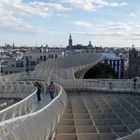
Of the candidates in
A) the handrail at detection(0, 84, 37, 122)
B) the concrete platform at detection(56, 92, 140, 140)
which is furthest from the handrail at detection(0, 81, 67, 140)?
the concrete platform at detection(56, 92, 140, 140)

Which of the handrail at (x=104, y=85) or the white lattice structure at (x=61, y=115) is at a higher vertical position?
the white lattice structure at (x=61, y=115)

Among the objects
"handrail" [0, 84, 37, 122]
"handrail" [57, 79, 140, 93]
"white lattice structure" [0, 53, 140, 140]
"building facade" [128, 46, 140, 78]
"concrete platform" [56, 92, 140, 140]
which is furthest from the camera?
"building facade" [128, 46, 140, 78]

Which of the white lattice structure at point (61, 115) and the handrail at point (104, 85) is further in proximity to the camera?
the handrail at point (104, 85)

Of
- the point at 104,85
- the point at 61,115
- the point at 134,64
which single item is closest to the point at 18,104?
the point at 61,115

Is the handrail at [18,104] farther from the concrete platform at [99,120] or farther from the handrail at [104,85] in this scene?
the handrail at [104,85]

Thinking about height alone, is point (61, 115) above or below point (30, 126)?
below

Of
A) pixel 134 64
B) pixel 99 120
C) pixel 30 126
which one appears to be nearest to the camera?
pixel 30 126

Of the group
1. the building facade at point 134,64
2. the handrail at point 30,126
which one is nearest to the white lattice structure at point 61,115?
the handrail at point 30,126

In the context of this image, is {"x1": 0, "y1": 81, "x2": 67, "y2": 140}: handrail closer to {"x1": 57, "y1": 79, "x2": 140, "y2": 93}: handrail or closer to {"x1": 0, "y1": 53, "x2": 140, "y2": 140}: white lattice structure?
{"x1": 0, "y1": 53, "x2": 140, "y2": 140}: white lattice structure

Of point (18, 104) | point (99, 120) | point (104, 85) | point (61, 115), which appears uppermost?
point (18, 104)

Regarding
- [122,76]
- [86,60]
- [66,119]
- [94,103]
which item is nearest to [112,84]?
[94,103]

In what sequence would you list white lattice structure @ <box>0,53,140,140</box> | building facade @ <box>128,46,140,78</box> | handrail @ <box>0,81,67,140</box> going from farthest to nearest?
building facade @ <box>128,46,140,78</box> → white lattice structure @ <box>0,53,140,140</box> → handrail @ <box>0,81,67,140</box>

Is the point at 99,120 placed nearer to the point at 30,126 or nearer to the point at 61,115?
the point at 61,115

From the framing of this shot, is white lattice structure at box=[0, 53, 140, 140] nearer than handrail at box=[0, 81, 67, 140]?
No
